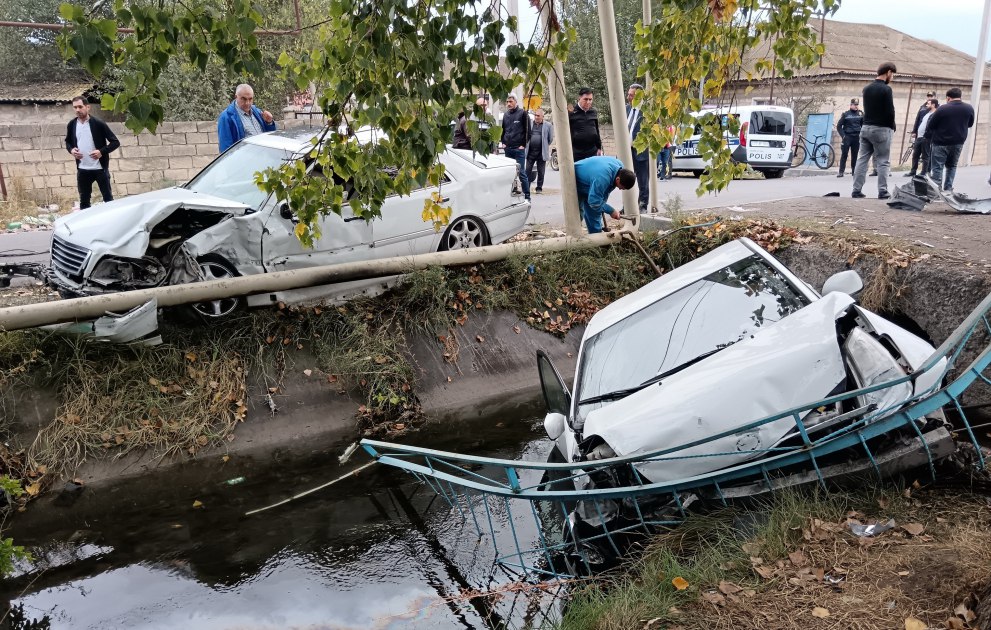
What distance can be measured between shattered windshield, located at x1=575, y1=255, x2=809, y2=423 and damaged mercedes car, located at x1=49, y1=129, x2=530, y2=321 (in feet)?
9.32

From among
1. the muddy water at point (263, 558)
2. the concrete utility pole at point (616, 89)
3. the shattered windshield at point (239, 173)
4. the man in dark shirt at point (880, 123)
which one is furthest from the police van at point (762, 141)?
the muddy water at point (263, 558)

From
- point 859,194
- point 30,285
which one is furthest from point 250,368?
point 859,194

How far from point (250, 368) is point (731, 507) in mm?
4901

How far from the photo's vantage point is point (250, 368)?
7113 mm

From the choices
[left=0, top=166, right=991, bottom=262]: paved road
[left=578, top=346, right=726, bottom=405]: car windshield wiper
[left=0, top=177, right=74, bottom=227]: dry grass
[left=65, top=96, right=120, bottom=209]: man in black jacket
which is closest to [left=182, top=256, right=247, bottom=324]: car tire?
[left=0, top=166, right=991, bottom=262]: paved road

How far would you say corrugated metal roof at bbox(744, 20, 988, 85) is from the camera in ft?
109

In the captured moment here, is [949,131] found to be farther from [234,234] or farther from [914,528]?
[234,234]

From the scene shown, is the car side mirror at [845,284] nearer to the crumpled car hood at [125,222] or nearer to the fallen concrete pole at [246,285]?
the fallen concrete pole at [246,285]

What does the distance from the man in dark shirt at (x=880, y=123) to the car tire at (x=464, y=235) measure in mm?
6085

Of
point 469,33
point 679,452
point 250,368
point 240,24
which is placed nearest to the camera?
point 240,24

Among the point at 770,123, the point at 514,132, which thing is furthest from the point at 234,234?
the point at 770,123

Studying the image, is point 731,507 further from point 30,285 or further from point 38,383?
point 30,285

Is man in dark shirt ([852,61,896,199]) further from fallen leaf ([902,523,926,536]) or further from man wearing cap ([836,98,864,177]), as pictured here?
fallen leaf ([902,523,926,536])

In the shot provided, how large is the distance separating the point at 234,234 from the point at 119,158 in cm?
977
